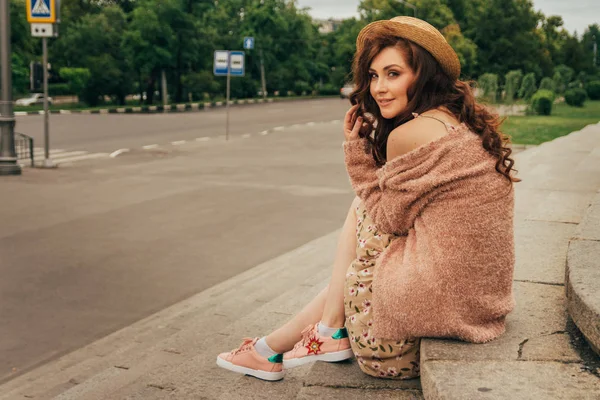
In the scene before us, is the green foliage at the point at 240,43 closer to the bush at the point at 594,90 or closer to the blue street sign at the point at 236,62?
the bush at the point at 594,90

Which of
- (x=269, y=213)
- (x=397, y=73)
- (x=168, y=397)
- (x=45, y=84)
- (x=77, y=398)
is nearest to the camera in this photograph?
(x=397, y=73)

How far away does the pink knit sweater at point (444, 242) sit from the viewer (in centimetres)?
268

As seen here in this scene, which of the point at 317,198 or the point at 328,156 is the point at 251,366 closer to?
the point at 317,198

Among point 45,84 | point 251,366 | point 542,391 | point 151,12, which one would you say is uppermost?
point 151,12

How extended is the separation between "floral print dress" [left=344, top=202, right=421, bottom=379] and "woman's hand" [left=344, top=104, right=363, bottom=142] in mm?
342

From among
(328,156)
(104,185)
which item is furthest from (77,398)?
(328,156)

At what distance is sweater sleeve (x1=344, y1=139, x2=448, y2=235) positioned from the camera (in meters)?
2.68

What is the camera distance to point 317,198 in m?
→ 10.3

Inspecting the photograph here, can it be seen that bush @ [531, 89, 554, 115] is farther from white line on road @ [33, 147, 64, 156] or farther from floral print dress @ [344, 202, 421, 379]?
floral print dress @ [344, 202, 421, 379]

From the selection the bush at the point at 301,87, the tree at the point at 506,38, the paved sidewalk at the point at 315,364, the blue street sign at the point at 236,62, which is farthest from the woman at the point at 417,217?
the bush at the point at 301,87

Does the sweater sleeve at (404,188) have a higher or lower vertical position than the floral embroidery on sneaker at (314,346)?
higher

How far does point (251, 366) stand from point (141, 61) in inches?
1546

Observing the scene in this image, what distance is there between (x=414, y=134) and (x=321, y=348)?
912 millimetres

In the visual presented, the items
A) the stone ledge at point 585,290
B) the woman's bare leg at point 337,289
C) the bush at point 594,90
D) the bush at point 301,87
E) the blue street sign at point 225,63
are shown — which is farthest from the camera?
the bush at point 301,87
